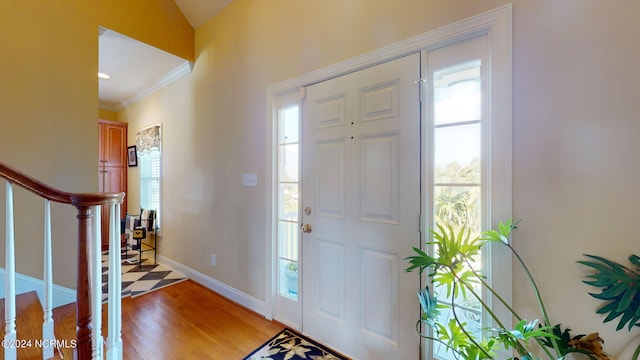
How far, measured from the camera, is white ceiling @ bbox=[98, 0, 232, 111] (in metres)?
2.77

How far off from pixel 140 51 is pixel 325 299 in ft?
11.0

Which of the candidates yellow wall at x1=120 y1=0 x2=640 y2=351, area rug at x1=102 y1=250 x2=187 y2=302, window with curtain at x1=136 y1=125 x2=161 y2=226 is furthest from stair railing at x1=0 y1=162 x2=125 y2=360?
window with curtain at x1=136 y1=125 x2=161 y2=226

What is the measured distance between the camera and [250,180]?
95.6 inches

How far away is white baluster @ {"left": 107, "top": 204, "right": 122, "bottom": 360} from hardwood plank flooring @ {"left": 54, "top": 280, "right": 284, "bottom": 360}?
2.29 ft

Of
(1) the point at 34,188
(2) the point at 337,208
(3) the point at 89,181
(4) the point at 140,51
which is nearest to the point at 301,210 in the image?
(2) the point at 337,208

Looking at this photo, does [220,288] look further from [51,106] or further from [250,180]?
[51,106]

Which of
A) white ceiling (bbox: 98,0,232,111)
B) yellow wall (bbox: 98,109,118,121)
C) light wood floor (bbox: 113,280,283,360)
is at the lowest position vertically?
light wood floor (bbox: 113,280,283,360)

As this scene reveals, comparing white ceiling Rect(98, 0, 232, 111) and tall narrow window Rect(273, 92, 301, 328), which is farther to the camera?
white ceiling Rect(98, 0, 232, 111)

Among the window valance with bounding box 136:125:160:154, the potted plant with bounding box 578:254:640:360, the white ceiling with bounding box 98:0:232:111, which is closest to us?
the potted plant with bounding box 578:254:640:360

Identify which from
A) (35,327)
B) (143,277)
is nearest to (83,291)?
(35,327)

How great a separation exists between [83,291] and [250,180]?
147 cm

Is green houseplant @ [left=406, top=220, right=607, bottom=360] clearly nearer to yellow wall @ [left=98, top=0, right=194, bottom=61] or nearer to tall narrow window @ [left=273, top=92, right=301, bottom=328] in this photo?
tall narrow window @ [left=273, top=92, right=301, bottom=328]

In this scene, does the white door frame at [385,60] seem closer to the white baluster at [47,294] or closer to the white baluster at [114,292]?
the white baluster at [114,292]

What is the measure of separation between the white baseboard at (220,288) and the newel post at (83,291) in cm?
140
